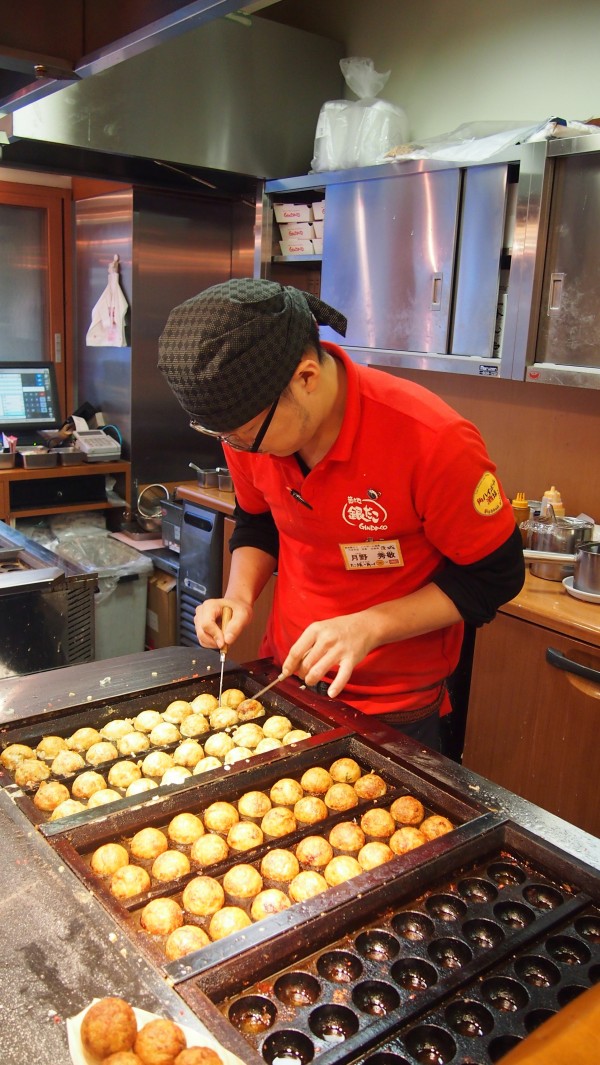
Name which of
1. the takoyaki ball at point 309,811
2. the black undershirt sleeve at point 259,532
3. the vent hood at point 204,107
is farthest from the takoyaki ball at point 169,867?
the vent hood at point 204,107

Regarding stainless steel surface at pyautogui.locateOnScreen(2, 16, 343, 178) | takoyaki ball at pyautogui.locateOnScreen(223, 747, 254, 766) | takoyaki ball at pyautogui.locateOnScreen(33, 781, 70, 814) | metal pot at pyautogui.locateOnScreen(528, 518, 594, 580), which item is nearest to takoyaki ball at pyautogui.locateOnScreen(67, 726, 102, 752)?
takoyaki ball at pyautogui.locateOnScreen(33, 781, 70, 814)

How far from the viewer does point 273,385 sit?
145 cm

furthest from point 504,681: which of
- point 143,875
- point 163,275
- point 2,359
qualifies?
point 2,359

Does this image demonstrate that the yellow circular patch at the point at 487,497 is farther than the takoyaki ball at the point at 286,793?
Yes

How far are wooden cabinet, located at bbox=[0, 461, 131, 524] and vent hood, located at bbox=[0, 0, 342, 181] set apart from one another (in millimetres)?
1559

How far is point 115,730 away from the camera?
166 centimetres

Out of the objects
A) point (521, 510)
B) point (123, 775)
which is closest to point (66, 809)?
point (123, 775)

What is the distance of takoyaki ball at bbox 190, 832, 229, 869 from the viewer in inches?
52.9

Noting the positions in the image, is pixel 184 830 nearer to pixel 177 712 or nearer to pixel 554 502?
pixel 177 712

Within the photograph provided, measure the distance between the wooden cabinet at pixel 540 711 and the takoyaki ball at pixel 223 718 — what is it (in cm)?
131

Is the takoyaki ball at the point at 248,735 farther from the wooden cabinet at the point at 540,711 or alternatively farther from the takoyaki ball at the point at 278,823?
the wooden cabinet at the point at 540,711

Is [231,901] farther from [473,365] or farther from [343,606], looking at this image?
[473,365]

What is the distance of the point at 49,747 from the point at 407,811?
0.67m

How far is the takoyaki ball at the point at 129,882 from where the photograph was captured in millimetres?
1239
